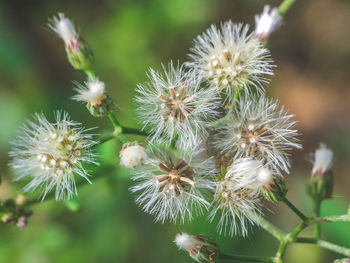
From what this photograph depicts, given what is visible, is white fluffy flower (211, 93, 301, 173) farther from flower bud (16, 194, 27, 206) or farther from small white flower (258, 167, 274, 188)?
flower bud (16, 194, 27, 206)

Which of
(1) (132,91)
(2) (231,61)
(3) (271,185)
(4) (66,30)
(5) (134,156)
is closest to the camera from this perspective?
(5) (134,156)

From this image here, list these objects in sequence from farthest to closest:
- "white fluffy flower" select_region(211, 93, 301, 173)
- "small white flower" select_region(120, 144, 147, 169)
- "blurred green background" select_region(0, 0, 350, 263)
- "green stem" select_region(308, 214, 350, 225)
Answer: "blurred green background" select_region(0, 0, 350, 263) < "white fluffy flower" select_region(211, 93, 301, 173) < "green stem" select_region(308, 214, 350, 225) < "small white flower" select_region(120, 144, 147, 169)

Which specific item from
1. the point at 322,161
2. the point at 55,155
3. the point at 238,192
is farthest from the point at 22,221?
the point at 322,161

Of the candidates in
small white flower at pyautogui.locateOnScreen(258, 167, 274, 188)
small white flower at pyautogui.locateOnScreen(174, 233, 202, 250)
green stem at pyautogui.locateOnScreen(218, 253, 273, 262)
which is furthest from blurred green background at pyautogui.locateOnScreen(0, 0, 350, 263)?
small white flower at pyautogui.locateOnScreen(258, 167, 274, 188)

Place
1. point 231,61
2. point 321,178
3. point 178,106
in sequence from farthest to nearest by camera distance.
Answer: point 321,178, point 231,61, point 178,106

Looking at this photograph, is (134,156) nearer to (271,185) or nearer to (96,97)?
(96,97)

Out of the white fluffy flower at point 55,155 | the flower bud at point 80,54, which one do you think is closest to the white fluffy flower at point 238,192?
the white fluffy flower at point 55,155

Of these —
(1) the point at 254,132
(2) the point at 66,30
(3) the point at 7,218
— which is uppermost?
(2) the point at 66,30
